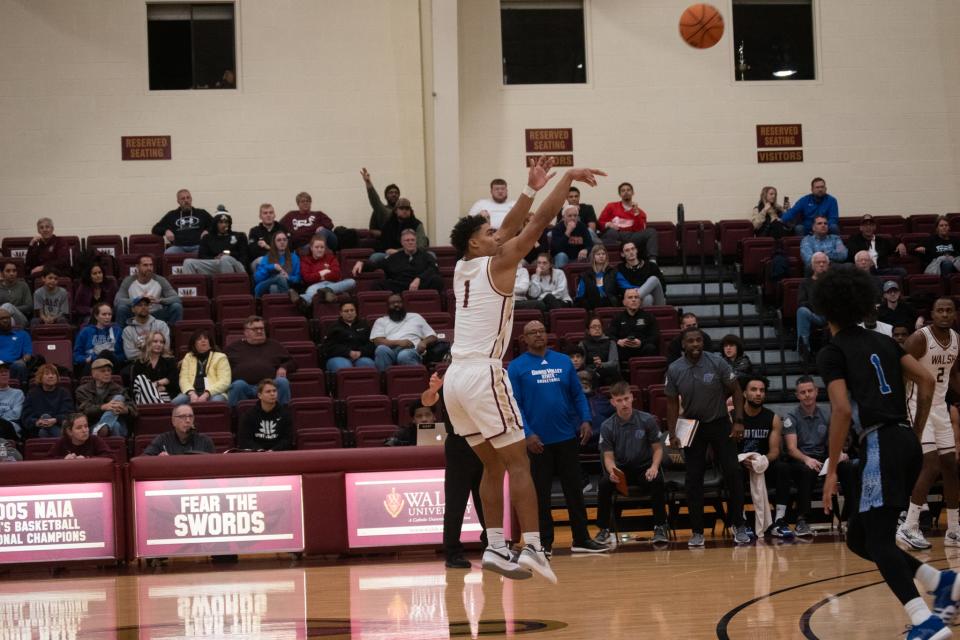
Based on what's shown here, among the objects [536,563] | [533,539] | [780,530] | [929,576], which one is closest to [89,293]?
[780,530]

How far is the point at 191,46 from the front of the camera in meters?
18.8

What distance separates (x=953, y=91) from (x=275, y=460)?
13963 mm

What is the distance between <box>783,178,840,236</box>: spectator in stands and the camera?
17656 millimetres

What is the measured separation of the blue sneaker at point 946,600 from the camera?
213 inches

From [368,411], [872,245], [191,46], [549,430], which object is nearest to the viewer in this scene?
[549,430]

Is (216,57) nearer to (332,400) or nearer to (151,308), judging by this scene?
(151,308)

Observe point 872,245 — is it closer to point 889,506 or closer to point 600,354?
point 600,354

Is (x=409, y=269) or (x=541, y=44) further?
(x=541, y=44)

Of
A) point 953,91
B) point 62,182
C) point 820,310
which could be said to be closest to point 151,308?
point 62,182

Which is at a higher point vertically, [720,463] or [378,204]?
[378,204]

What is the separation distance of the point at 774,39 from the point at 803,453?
993cm

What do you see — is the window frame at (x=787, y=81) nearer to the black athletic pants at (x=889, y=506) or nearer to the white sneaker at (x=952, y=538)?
the white sneaker at (x=952, y=538)

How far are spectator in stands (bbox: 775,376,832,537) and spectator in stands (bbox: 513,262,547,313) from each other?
3956 mm

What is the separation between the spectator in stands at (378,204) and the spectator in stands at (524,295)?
8.53ft
